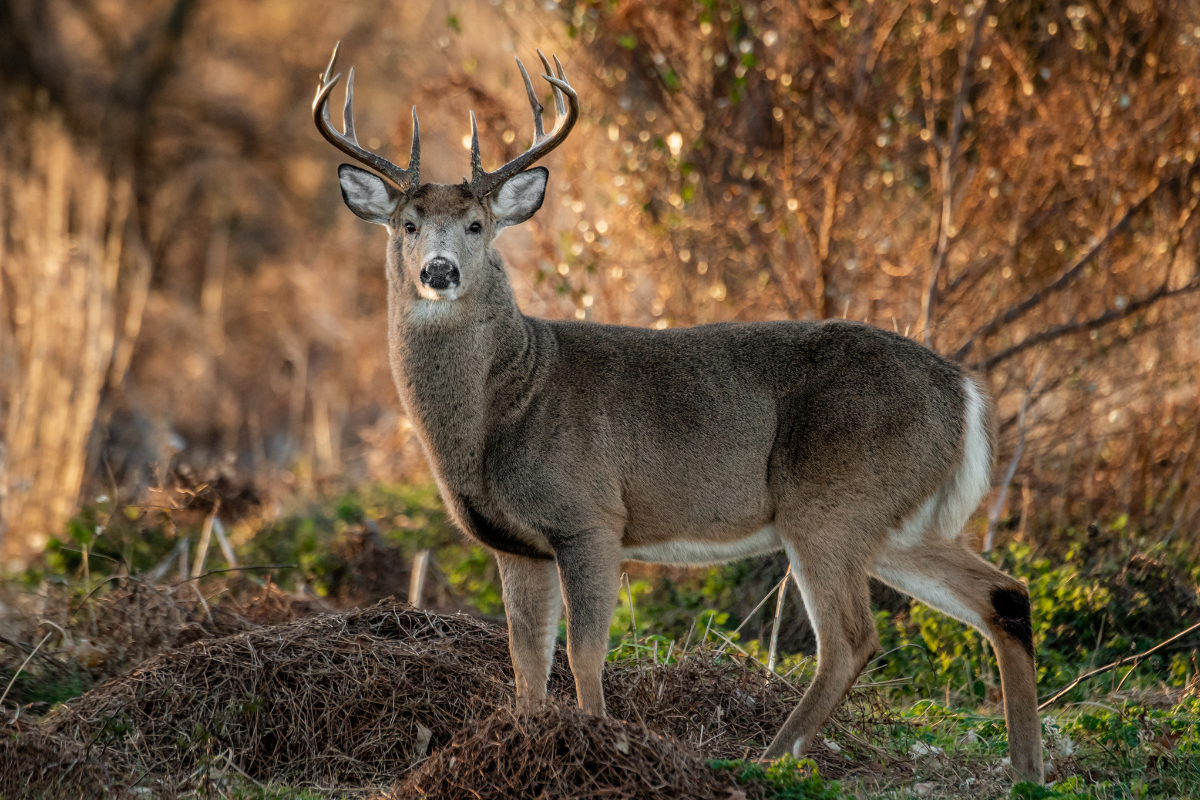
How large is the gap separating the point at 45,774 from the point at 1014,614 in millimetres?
3488

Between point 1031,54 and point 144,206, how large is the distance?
1343 centimetres

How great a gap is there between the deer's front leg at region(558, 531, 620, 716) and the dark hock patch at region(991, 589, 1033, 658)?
1.49m

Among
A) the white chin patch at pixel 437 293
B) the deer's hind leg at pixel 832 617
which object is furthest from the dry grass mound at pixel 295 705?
the white chin patch at pixel 437 293

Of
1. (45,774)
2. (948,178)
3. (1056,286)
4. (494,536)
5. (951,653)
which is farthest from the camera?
(1056,286)

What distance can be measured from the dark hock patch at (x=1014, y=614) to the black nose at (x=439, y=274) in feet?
7.99

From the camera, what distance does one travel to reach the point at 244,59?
60.2 feet

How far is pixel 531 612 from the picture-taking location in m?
5.06

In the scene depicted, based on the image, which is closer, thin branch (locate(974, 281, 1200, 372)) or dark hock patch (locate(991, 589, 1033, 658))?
→ dark hock patch (locate(991, 589, 1033, 658))

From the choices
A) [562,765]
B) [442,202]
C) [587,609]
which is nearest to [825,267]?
[442,202]

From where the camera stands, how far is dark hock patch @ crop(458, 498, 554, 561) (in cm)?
489

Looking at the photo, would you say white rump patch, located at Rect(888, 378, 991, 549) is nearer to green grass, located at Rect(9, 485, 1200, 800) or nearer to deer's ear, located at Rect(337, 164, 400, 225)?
green grass, located at Rect(9, 485, 1200, 800)

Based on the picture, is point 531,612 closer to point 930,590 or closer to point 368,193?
point 930,590

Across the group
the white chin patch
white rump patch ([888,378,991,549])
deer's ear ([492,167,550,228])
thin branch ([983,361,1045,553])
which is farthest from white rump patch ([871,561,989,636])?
deer's ear ([492,167,550,228])

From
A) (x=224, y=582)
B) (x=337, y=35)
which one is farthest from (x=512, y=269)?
(x=337, y=35)
